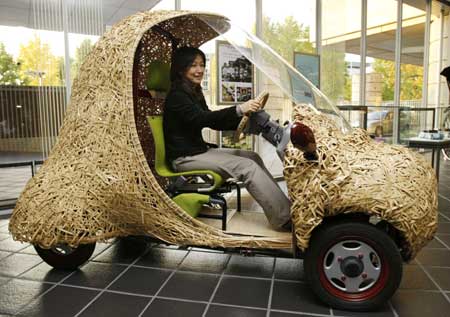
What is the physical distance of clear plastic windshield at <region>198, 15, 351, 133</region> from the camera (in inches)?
100

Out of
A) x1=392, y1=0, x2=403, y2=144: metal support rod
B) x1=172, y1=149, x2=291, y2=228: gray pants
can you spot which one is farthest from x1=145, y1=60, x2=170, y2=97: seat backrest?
x1=392, y1=0, x2=403, y2=144: metal support rod

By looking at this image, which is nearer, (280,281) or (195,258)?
(280,281)

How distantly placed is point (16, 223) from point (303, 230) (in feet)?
6.22

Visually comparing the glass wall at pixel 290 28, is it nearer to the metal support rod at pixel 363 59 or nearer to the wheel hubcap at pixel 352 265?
the metal support rod at pixel 363 59

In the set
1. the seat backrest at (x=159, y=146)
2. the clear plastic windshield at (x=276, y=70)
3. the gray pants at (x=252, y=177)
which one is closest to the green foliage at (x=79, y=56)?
the seat backrest at (x=159, y=146)

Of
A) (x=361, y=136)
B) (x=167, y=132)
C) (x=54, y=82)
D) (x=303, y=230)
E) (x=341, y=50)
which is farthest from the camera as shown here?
(x=341, y=50)

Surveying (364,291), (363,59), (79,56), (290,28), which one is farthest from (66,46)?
(363,59)

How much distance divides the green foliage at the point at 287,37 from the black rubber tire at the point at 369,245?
4768 millimetres

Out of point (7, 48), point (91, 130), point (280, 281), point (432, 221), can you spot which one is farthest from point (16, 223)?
point (7, 48)

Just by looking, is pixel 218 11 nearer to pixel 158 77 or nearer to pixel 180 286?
pixel 158 77

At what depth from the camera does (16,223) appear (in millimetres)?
2619

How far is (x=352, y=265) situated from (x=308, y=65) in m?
5.29

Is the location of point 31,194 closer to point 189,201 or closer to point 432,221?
point 189,201

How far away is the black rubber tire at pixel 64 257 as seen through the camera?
2.83 meters
